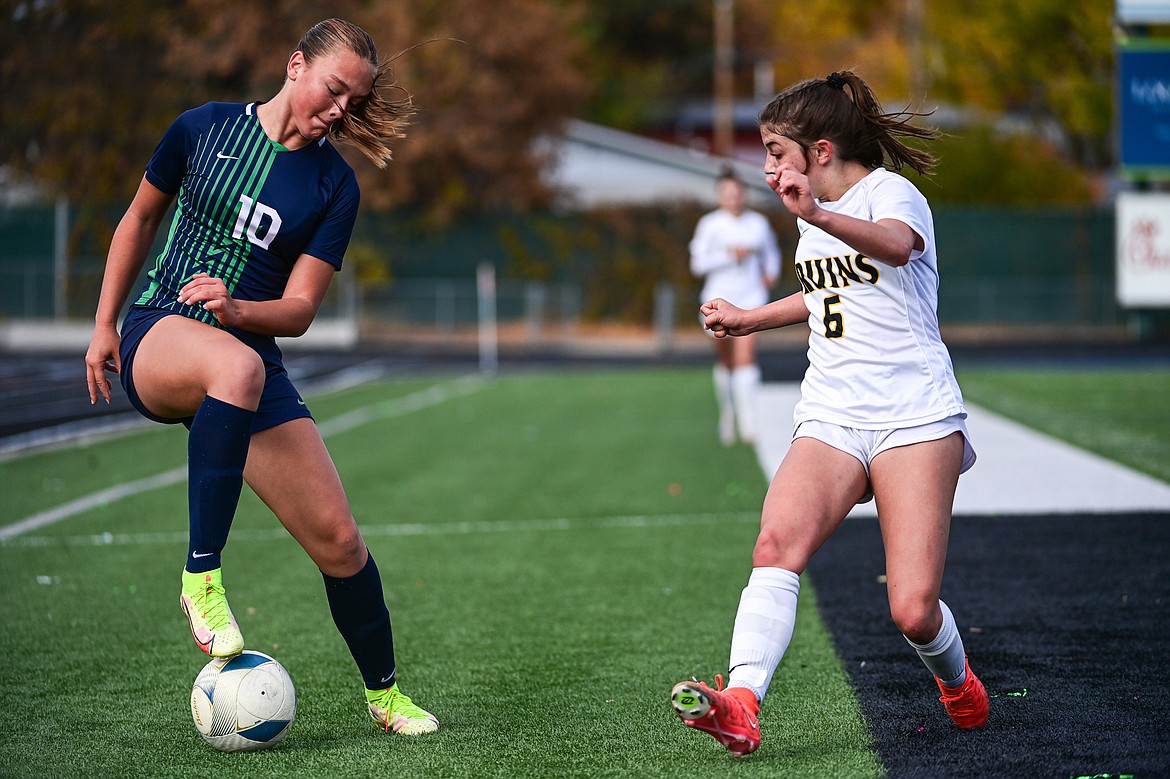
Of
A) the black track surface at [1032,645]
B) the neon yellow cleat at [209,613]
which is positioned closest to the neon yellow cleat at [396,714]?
the neon yellow cleat at [209,613]

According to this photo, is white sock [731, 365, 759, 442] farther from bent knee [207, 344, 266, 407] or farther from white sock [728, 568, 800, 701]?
bent knee [207, 344, 266, 407]

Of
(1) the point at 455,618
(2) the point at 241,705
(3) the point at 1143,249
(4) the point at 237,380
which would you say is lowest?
(1) the point at 455,618

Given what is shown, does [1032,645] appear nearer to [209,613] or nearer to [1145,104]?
[209,613]

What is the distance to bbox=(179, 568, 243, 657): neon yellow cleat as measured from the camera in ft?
13.0

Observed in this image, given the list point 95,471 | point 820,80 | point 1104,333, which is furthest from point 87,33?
point 1104,333

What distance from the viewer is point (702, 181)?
148 ft

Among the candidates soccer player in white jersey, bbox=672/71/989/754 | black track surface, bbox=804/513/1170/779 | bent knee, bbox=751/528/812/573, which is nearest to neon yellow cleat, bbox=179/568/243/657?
soccer player in white jersey, bbox=672/71/989/754

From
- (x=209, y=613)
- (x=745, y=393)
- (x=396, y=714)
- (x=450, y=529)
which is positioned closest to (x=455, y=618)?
(x=396, y=714)

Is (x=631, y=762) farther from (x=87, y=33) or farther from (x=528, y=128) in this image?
(x=528, y=128)

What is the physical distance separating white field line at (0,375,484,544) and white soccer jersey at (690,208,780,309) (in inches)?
169

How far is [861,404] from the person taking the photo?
4.12 meters

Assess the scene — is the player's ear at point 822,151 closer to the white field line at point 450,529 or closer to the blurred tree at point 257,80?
the white field line at point 450,529

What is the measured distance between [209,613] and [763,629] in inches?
62.1

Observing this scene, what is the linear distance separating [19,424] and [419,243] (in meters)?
23.9
